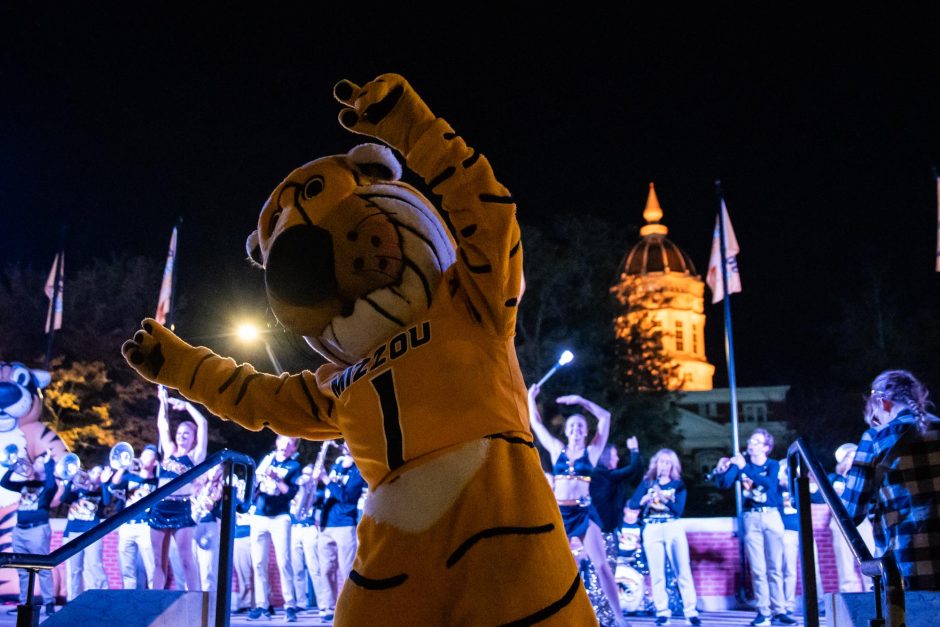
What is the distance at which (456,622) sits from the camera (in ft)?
7.75

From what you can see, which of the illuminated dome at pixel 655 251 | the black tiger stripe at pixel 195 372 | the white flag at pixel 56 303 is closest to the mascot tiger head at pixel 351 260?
the black tiger stripe at pixel 195 372

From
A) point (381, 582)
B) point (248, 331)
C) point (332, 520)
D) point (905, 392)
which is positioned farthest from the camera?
point (332, 520)

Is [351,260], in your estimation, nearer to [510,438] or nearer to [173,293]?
[510,438]

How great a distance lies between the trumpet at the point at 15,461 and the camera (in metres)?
9.39

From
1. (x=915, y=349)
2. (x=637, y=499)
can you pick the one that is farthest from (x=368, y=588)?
(x=915, y=349)

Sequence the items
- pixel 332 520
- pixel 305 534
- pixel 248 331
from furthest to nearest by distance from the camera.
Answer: pixel 305 534 < pixel 332 520 < pixel 248 331

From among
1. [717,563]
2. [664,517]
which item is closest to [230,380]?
[664,517]

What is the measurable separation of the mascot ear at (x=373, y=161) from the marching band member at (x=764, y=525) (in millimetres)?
6510

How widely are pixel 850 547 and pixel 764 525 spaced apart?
561 cm

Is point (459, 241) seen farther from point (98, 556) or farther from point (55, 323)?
point (55, 323)

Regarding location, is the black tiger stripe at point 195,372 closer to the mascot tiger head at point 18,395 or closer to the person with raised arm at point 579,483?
the person with raised arm at point 579,483

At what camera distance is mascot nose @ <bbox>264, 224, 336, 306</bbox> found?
277 cm

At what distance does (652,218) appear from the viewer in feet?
243

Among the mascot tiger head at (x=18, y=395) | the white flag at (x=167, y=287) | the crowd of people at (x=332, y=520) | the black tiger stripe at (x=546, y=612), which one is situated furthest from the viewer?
the white flag at (x=167, y=287)
